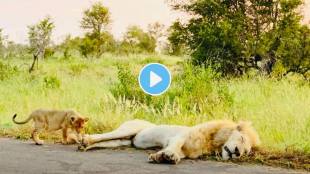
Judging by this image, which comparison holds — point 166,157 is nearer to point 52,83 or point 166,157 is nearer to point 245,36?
point 52,83

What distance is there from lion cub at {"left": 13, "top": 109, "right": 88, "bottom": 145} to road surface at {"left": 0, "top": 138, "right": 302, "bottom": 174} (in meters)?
0.51

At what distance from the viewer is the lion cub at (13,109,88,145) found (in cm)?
723

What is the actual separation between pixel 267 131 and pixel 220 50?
10.6 meters

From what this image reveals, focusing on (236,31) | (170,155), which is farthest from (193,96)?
(236,31)

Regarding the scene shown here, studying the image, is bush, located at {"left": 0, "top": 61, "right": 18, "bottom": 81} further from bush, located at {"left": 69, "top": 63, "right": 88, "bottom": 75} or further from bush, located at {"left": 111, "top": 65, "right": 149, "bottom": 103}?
bush, located at {"left": 111, "top": 65, "right": 149, "bottom": 103}

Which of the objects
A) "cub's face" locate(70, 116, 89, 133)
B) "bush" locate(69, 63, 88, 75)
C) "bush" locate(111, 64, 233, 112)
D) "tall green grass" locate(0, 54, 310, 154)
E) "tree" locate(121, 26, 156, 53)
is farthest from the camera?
"tree" locate(121, 26, 156, 53)

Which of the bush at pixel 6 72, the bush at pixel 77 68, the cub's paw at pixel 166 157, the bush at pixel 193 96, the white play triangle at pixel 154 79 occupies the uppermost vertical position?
the bush at pixel 77 68

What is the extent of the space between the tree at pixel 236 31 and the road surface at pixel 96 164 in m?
11.6

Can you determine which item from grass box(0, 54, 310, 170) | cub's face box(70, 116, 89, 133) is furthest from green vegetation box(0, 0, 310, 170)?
cub's face box(70, 116, 89, 133)

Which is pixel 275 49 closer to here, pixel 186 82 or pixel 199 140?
pixel 186 82

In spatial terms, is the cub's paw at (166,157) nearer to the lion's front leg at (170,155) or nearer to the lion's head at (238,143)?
the lion's front leg at (170,155)

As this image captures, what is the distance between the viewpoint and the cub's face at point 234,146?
237 inches

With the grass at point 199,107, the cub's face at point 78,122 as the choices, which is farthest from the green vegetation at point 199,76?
the cub's face at point 78,122

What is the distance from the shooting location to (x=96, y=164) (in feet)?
19.0
